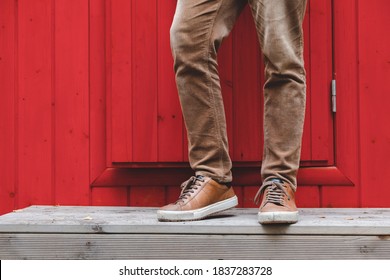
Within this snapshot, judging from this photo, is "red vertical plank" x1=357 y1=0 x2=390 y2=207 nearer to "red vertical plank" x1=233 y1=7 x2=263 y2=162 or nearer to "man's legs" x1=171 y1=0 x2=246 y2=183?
"red vertical plank" x1=233 y1=7 x2=263 y2=162

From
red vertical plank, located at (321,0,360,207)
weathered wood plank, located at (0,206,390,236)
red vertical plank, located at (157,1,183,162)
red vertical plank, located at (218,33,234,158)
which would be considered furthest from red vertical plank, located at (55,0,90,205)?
red vertical plank, located at (321,0,360,207)

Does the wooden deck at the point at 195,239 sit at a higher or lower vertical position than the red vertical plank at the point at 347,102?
lower

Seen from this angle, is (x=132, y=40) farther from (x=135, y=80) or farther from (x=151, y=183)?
(x=151, y=183)

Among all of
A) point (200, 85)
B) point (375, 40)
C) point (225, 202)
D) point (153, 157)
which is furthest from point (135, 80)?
point (375, 40)

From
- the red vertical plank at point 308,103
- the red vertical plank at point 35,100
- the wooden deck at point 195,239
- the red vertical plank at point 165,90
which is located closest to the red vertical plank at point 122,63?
the red vertical plank at point 165,90

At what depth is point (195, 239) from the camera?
163 centimetres

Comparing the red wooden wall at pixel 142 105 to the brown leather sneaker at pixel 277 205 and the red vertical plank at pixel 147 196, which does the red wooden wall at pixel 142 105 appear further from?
the brown leather sneaker at pixel 277 205

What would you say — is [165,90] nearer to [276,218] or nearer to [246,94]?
[246,94]

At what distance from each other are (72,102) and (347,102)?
3.41 ft

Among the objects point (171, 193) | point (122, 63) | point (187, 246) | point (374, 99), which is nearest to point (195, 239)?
point (187, 246)

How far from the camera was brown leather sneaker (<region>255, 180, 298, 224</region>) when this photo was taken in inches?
63.2

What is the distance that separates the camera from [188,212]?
1690 mm

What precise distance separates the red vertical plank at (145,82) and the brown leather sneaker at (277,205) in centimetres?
58

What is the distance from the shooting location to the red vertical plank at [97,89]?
7.30 feet
